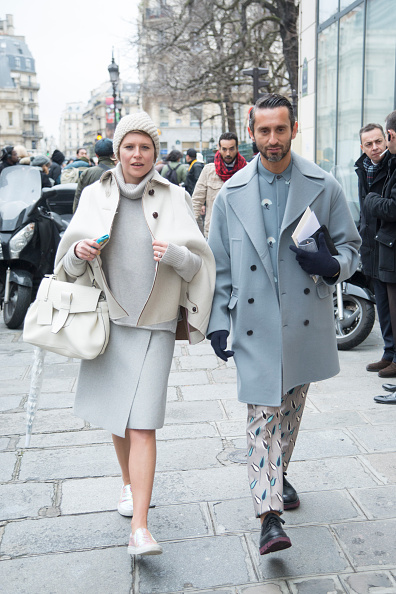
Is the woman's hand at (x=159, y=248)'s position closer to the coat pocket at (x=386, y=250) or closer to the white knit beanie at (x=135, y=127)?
the white knit beanie at (x=135, y=127)

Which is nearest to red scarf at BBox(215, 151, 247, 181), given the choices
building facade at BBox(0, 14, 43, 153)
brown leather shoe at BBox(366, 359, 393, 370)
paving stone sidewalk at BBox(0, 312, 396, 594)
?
brown leather shoe at BBox(366, 359, 393, 370)

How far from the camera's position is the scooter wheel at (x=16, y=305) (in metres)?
7.46

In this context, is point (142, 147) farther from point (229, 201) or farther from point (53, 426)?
point (53, 426)

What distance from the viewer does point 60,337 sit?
293cm

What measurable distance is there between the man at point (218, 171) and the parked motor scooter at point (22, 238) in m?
1.68

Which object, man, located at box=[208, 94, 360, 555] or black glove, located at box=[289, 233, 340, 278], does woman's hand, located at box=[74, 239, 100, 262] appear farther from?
black glove, located at box=[289, 233, 340, 278]

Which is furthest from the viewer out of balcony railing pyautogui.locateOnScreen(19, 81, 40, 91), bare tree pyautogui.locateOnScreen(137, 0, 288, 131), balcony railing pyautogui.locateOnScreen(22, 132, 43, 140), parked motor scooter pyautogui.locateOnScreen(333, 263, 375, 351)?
balcony railing pyautogui.locateOnScreen(19, 81, 40, 91)

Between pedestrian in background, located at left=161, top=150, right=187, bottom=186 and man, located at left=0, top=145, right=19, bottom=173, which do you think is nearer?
man, located at left=0, top=145, right=19, bottom=173

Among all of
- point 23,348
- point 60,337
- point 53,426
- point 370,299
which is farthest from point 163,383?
point 23,348

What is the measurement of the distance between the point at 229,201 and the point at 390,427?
2.11m

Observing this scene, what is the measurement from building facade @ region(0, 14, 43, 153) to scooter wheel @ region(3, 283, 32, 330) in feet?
335

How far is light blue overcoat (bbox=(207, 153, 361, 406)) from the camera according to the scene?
114 inches

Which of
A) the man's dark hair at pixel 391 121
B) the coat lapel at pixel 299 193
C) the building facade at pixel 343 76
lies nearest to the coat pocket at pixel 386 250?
the man's dark hair at pixel 391 121

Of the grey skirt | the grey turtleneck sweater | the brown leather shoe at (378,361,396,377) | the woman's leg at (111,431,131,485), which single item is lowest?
the brown leather shoe at (378,361,396,377)
